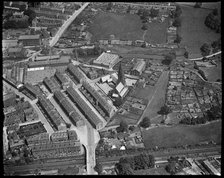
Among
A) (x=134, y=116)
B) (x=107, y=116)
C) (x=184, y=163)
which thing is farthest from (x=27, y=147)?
(x=184, y=163)

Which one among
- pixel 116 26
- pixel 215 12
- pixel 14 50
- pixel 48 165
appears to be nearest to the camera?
pixel 48 165

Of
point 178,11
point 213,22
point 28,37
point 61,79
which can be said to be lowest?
point 61,79

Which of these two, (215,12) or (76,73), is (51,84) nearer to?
(76,73)

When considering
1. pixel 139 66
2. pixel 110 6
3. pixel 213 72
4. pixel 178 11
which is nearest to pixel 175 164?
pixel 139 66

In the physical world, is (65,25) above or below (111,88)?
above

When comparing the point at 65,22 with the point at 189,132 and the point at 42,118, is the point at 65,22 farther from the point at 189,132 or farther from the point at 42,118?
the point at 189,132

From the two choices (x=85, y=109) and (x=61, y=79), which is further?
(x=61, y=79)

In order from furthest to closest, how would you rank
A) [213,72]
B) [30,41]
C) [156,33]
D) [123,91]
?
[156,33], [30,41], [213,72], [123,91]
